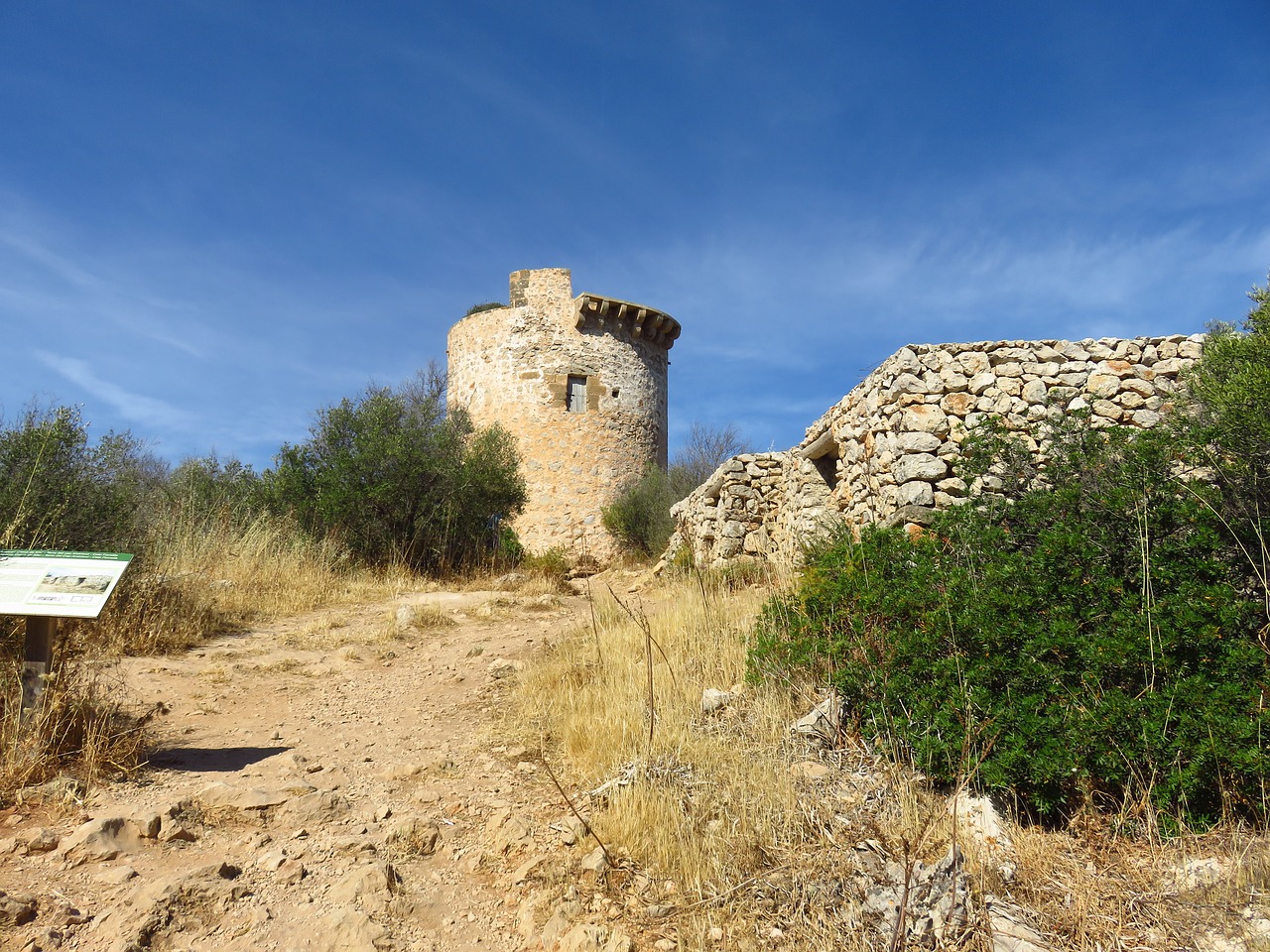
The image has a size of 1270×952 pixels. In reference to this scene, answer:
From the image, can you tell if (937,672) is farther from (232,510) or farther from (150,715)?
(232,510)

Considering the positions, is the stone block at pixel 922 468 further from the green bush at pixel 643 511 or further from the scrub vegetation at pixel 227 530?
the green bush at pixel 643 511

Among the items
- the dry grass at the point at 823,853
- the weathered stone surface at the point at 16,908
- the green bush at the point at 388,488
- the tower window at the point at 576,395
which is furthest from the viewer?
the tower window at the point at 576,395

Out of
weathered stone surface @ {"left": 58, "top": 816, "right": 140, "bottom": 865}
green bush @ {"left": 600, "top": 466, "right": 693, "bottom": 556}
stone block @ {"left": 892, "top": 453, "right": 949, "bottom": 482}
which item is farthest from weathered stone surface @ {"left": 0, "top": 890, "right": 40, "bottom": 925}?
green bush @ {"left": 600, "top": 466, "right": 693, "bottom": 556}

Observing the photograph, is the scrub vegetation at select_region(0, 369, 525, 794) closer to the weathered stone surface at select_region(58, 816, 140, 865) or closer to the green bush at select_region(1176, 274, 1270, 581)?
the weathered stone surface at select_region(58, 816, 140, 865)

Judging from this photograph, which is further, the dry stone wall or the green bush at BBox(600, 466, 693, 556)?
the green bush at BBox(600, 466, 693, 556)

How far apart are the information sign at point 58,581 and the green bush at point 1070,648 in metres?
3.36

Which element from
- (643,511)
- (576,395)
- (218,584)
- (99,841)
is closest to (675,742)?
(99,841)

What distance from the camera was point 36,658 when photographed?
11.1 ft

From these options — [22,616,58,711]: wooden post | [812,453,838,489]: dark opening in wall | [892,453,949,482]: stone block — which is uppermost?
[812,453,838,489]: dark opening in wall

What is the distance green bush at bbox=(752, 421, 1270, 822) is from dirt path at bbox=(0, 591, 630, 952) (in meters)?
1.70

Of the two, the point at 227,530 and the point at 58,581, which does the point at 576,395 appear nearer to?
the point at 227,530

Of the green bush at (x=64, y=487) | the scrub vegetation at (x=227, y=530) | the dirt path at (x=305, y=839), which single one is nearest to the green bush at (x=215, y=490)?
the scrub vegetation at (x=227, y=530)

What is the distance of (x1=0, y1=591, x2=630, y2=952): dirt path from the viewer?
8.04ft

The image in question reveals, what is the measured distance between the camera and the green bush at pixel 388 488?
437 inches
